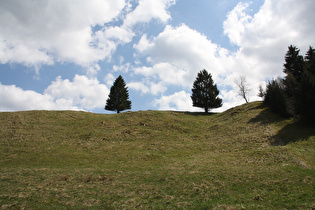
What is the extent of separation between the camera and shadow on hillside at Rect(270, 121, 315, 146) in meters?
29.9

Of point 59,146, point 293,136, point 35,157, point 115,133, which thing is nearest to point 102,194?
point 35,157

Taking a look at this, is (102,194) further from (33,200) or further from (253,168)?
(253,168)

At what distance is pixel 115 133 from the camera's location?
39562 millimetres

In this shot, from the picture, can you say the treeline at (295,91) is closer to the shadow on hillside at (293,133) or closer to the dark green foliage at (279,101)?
the dark green foliage at (279,101)

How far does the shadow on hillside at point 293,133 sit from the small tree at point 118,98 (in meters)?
51.8

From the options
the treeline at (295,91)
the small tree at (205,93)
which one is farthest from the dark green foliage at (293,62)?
the small tree at (205,93)

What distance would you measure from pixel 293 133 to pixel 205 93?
38426 mm

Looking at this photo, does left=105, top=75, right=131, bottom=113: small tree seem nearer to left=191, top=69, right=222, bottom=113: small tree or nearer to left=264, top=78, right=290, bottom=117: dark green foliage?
left=191, top=69, right=222, bottom=113: small tree

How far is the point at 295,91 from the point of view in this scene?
45281mm

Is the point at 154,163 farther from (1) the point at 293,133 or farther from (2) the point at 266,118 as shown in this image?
(2) the point at 266,118

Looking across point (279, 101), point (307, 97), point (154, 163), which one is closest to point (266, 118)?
point (279, 101)

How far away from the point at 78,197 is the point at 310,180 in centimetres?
1929

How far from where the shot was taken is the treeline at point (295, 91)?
119 ft

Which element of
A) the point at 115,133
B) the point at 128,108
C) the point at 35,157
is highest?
the point at 128,108
